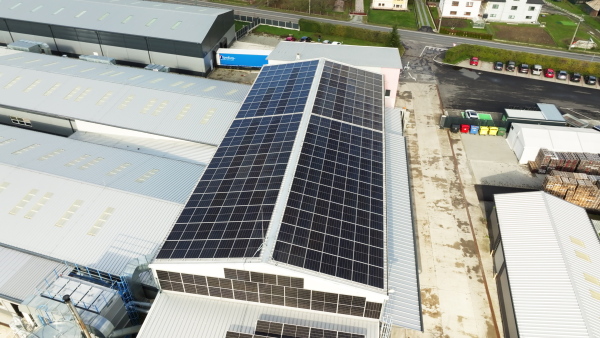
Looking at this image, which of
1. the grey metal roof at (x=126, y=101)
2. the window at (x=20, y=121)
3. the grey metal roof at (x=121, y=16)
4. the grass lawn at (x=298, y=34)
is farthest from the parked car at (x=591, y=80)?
the window at (x=20, y=121)

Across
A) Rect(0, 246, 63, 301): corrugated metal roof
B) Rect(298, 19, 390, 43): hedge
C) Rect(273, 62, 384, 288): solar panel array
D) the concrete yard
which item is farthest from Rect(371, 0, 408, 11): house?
Rect(0, 246, 63, 301): corrugated metal roof

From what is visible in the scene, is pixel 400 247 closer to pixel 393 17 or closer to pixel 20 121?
pixel 20 121

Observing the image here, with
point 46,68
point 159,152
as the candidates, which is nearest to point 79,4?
point 46,68

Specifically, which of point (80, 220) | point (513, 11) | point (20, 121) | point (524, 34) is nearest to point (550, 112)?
point (524, 34)

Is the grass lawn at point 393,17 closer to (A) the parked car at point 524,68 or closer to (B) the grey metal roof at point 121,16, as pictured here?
(A) the parked car at point 524,68

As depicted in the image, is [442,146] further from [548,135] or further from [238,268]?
[238,268]

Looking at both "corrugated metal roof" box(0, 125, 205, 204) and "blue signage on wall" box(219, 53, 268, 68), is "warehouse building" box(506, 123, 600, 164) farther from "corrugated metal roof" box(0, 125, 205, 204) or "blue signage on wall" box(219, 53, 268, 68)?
"blue signage on wall" box(219, 53, 268, 68)

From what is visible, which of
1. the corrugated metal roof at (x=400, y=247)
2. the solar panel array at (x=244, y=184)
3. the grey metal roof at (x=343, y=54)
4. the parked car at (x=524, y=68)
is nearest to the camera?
the solar panel array at (x=244, y=184)
